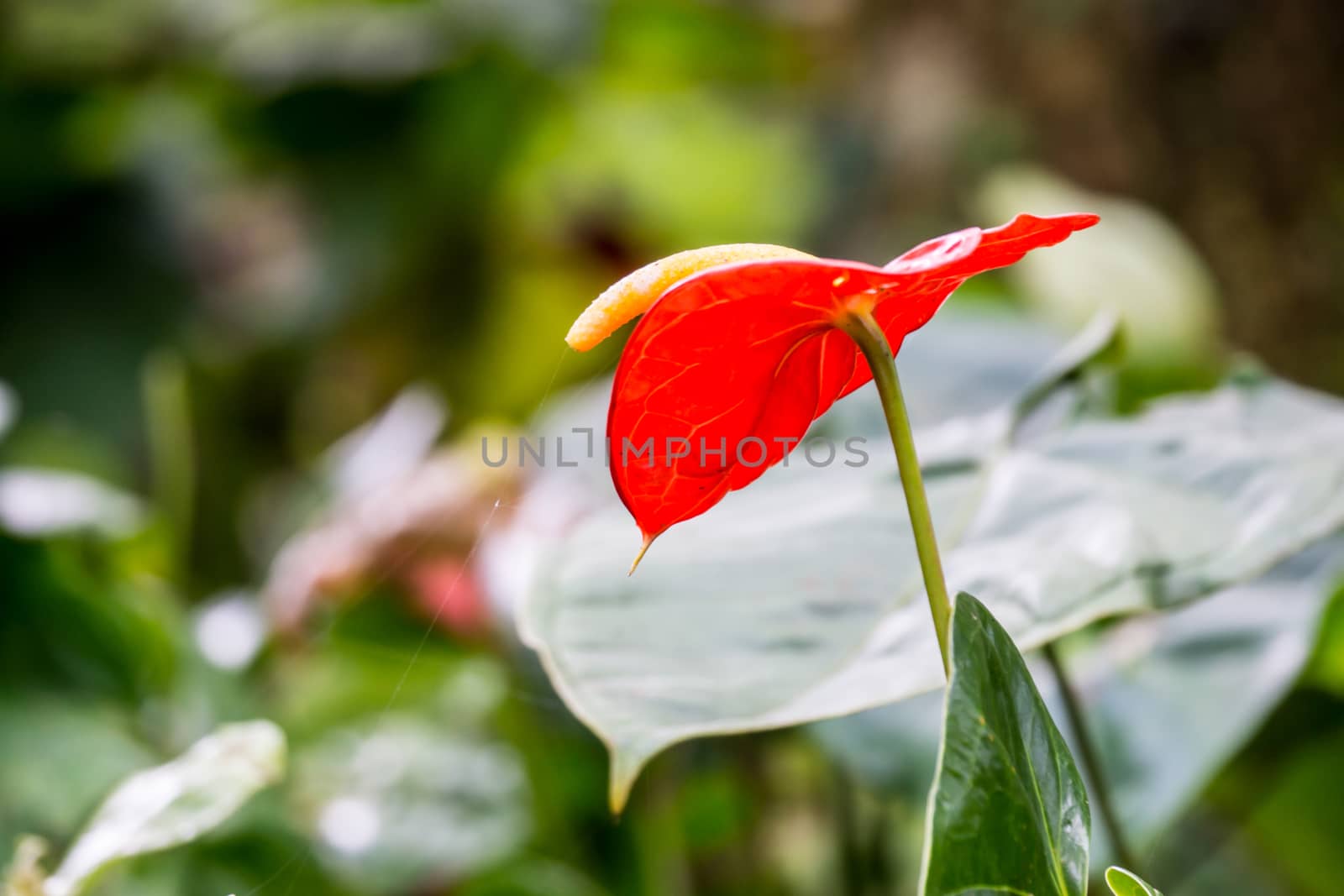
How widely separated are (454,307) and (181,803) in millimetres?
1507

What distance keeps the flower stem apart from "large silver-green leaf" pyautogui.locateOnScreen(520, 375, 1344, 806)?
63mm

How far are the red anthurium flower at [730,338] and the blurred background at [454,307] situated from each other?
13 centimetres

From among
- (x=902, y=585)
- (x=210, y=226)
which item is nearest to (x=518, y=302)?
(x=210, y=226)

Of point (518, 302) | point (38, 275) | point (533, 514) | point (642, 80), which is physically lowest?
point (533, 514)

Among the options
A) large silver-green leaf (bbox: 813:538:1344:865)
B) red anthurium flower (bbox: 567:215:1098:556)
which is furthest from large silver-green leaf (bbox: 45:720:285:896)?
large silver-green leaf (bbox: 813:538:1344:865)

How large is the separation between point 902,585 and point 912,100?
2141mm

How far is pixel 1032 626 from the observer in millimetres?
317

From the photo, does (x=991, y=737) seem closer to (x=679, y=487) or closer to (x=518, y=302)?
(x=679, y=487)

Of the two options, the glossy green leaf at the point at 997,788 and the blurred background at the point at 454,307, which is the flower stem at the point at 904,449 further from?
the blurred background at the point at 454,307

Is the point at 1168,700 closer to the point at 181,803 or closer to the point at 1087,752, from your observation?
the point at 1087,752

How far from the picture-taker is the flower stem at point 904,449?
0.78 feet

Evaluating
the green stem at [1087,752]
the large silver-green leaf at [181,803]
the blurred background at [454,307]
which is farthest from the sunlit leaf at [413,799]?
the green stem at [1087,752]

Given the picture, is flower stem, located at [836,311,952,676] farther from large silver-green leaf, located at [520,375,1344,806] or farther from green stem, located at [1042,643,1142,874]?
green stem, located at [1042,643,1142,874]

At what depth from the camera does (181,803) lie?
0.31m
